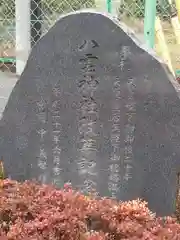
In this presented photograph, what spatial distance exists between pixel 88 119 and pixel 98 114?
7cm

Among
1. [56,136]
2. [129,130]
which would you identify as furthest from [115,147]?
[56,136]

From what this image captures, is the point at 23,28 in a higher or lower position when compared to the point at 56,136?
higher

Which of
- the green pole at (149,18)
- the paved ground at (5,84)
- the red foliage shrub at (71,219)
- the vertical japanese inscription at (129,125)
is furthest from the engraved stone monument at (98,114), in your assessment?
the paved ground at (5,84)

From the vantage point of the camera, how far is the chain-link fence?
5.22 metres

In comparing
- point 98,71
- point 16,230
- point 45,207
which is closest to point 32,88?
point 98,71

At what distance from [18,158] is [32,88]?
1.45ft

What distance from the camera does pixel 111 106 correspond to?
299 cm

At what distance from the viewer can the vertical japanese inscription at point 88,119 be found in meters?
3.00

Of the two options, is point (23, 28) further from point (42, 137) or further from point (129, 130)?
point (129, 130)

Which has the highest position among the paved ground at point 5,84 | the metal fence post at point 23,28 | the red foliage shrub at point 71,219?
the metal fence post at point 23,28

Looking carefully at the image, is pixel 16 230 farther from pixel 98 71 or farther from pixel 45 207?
pixel 98 71

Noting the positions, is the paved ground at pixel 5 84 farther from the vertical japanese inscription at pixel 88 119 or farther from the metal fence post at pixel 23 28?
the vertical japanese inscription at pixel 88 119

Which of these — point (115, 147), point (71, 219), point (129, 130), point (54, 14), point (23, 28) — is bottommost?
point (71, 219)

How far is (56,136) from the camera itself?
3.15 meters
